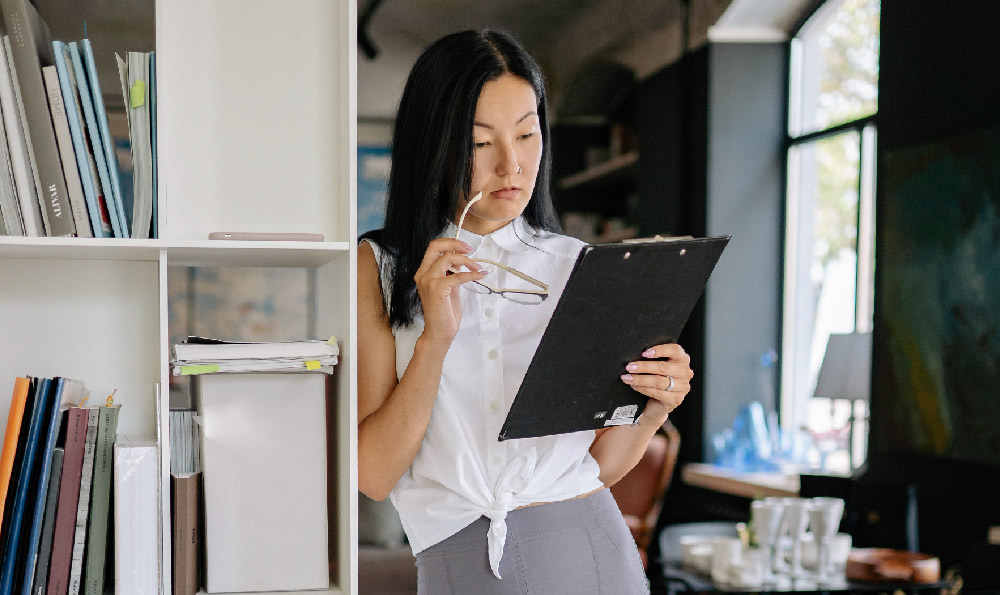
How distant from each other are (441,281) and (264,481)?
41 cm

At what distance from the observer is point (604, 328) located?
1.26 metres

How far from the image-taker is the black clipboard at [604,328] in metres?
1.20

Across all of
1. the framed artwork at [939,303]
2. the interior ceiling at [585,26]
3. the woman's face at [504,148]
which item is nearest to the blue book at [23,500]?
the woman's face at [504,148]

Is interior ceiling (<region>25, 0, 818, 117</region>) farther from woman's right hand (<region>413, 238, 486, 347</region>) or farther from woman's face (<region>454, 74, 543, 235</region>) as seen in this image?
woman's right hand (<region>413, 238, 486, 347</region>)

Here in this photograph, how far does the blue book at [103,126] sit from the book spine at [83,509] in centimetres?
29

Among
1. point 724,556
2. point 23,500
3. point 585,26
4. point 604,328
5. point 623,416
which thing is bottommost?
point 724,556

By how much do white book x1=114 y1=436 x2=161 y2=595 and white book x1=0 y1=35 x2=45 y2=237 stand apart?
0.33 meters

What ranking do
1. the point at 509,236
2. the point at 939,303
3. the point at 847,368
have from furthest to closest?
the point at 847,368, the point at 939,303, the point at 509,236

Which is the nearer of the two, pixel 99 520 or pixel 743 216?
pixel 99 520

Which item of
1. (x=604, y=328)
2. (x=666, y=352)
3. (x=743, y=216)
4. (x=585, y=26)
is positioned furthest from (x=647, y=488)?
(x=604, y=328)

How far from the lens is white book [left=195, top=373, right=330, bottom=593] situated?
4.45 ft

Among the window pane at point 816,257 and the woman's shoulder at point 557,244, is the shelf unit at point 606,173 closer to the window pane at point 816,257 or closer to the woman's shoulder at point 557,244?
the window pane at point 816,257

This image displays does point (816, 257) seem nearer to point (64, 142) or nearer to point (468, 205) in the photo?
point (468, 205)

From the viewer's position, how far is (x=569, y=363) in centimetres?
125
